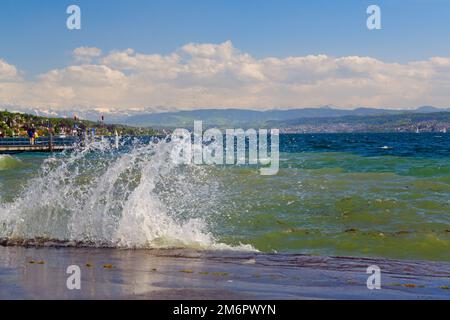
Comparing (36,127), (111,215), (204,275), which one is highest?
(36,127)

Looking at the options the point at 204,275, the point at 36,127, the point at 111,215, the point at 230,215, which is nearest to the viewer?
the point at 204,275

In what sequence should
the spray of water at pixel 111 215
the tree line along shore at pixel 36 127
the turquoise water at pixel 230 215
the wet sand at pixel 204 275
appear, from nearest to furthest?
the wet sand at pixel 204 275 < the spray of water at pixel 111 215 < the turquoise water at pixel 230 215 < the tree line along shore at pixel 36 127

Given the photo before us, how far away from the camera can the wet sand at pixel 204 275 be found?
7.82 meters

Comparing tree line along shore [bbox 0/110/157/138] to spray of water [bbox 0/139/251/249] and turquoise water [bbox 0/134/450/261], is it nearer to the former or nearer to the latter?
turquoise water [bbox 0/134/450/261]

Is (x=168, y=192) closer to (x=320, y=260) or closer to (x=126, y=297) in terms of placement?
(x=320, y=260)

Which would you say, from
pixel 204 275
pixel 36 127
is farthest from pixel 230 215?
pixel 36 127

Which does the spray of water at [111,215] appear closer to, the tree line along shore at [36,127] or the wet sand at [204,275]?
the wet sand at [204,275]

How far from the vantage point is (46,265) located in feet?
32.9

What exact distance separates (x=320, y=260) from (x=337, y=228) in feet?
13.5

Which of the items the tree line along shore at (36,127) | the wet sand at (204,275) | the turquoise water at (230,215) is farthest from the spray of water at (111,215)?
the tree line along shore at (36,127)

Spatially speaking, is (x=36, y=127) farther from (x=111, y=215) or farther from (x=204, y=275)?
(x=204, y=275)

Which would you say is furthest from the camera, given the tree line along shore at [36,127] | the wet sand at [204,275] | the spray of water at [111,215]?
the tree line along shore at [36,127]

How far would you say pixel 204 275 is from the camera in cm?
936
